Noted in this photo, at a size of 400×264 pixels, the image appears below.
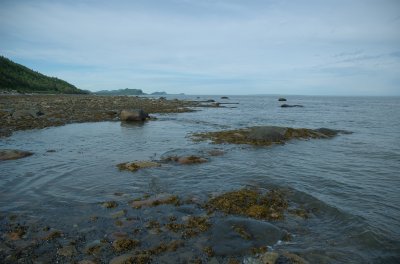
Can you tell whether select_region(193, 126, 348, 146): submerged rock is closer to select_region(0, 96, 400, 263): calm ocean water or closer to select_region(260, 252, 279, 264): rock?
select_region(0, 96, 400, 263): calm ocean water

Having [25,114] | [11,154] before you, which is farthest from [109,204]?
[25,114]

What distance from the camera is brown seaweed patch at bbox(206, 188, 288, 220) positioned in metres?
8.59

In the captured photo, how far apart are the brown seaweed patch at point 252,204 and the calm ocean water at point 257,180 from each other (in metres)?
0.62

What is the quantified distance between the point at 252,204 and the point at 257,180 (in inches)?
108

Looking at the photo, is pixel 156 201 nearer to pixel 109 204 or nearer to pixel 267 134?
pixel 109 204

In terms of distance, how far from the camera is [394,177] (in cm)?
1247

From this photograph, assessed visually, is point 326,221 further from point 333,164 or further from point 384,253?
point 333,164

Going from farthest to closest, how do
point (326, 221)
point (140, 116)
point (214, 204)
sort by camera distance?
point (140, 116) → point (214, 204) → point (326, 221)

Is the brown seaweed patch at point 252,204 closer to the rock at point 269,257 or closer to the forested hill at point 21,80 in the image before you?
the rock at point 269,257

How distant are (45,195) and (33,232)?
276 centimetres

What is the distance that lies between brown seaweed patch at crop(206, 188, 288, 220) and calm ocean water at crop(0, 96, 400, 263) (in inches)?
24.4

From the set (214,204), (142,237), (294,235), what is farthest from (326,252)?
(142,237)

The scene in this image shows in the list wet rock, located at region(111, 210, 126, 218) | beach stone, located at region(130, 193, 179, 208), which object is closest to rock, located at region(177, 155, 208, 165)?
beach stone, located at region(130, 193, 179, 208)

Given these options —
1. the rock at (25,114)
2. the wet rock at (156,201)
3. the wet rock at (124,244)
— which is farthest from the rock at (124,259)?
the rock at (25,114)
